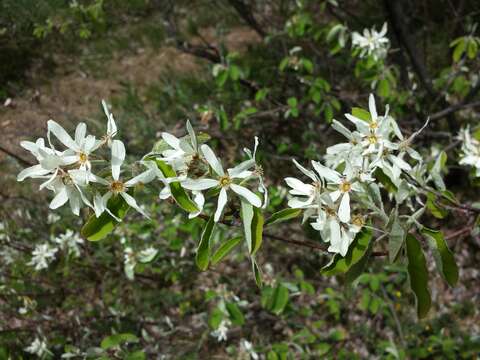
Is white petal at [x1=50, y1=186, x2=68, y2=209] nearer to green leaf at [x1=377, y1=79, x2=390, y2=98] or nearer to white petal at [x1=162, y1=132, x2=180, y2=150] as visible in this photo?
white petal at [x1=162, y1=132, x2=180, y2=150]

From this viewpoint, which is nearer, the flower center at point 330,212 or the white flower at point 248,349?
the flower center at point 330,212

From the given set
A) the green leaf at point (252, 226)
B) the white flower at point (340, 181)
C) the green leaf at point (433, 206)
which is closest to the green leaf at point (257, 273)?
the green leaf at point (252, 226)

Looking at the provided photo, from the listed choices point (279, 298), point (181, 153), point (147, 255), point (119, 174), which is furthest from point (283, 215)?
point (147, 255)

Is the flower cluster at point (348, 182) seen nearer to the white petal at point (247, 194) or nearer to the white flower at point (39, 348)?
the white petal at point (247, 194)

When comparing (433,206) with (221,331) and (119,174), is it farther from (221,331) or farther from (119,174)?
(221,331)

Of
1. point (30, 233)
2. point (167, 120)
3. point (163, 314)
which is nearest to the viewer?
point (163, 314)

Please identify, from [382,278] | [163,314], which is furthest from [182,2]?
[382,278]

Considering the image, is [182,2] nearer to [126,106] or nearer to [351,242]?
[126,106]
